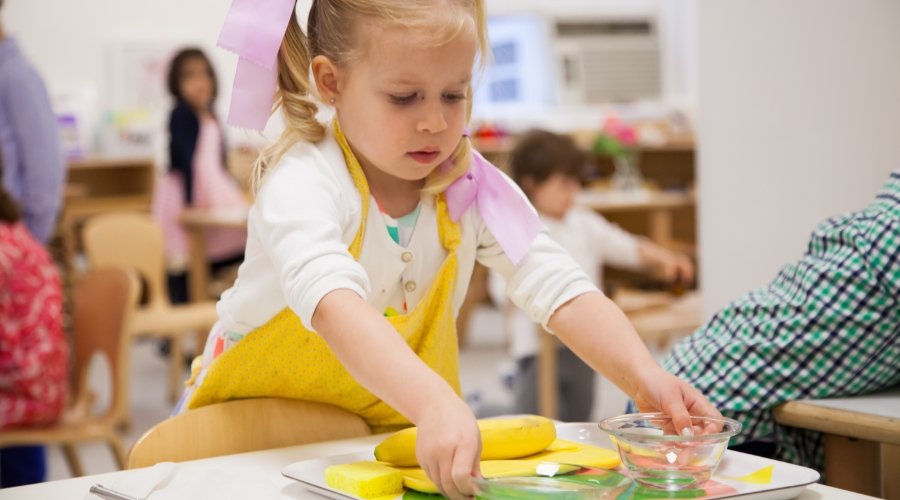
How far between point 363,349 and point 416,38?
33cm

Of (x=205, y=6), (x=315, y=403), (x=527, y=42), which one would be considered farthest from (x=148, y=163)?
(x=315, y=403)

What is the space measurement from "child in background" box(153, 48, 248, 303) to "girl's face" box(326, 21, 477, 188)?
440 centimetres

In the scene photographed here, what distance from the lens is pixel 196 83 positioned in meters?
5.57

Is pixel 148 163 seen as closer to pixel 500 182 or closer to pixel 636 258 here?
pixel 636 258

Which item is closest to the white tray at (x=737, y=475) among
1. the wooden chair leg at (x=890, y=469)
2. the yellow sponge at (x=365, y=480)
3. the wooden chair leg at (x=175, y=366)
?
the yellow sponge at (x=365, y=480)

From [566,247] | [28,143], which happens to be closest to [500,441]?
[28,143]

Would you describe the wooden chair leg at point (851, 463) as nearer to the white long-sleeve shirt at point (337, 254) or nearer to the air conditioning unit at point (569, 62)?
the white long-sleeve shirt at point (337, 254)

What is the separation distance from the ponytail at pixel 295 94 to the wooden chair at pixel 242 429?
0.27m

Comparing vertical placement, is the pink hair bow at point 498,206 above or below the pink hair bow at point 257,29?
below

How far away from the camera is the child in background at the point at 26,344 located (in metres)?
2.46

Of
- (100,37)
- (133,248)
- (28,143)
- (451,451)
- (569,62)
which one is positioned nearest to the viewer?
(451,451)

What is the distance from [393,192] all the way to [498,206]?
13 centimetres

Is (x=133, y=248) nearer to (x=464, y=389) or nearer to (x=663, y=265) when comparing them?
(x=464, y=389)

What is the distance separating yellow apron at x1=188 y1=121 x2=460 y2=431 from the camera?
1208 mm
